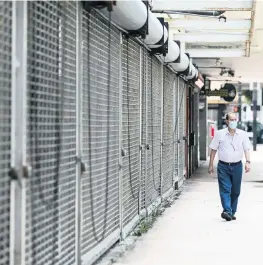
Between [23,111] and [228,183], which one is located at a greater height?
[23,111]

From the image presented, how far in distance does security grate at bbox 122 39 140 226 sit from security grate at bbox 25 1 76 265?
8.63ft

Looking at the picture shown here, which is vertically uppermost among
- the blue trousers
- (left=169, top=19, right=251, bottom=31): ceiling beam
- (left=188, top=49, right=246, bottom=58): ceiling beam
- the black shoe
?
(left=169, top=19, right=251, bottom=31): ceiling beam

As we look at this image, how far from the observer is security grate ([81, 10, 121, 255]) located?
6.08 meters

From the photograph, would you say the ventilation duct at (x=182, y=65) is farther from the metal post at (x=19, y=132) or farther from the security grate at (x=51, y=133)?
the metal post at (x=19, y=132)

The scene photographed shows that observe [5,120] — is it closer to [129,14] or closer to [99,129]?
[99,129]

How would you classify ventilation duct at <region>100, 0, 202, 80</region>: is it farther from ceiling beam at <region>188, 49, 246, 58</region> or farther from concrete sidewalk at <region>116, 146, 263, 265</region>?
ceiling beam at <region>188, 49, 246, 58</region>

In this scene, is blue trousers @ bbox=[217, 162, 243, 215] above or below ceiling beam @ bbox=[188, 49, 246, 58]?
below

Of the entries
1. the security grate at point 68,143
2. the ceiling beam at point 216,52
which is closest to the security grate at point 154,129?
the ceiling beam at point 216,52

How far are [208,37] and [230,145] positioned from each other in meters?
4.34

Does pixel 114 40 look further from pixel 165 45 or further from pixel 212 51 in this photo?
pixel 212 51

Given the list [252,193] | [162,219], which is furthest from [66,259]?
[252,193]

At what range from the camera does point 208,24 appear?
12703 millimetres

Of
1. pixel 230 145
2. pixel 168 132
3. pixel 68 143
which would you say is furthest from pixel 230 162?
pixel 68 143

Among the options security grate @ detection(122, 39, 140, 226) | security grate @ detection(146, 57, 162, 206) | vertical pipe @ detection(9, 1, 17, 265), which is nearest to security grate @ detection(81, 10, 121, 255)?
security grate @ detection(122, 39, 140, 226)
